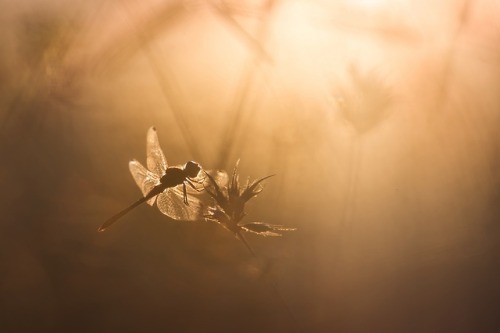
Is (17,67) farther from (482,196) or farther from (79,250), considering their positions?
(482,196)

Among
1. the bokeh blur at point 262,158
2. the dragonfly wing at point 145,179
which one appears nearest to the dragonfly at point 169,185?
the dragonfly wing at point 145,179

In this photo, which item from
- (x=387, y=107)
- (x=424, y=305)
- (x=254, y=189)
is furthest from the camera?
(x=387, y=107)

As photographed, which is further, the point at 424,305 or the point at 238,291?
the point at 238,291

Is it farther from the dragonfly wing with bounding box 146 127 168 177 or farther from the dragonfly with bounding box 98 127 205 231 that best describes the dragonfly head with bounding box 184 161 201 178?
the dragonfly wing with bounding box 146 127 168 177

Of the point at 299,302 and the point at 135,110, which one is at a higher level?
the point at 135,110

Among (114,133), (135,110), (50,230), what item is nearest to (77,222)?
(50,230)

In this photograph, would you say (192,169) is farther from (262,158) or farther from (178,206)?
(262,158)

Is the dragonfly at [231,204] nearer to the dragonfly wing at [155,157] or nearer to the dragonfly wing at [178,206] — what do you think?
the dragonfly wing at [178,206]
